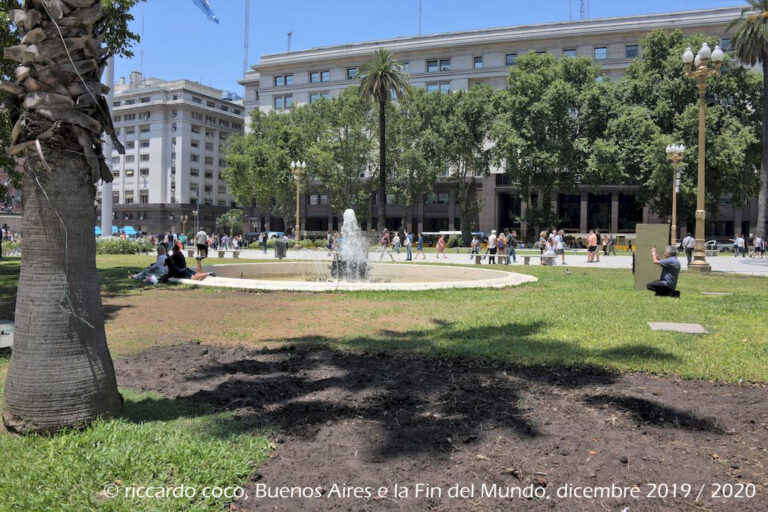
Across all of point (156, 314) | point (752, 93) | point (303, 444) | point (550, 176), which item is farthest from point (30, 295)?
point (752, 93)

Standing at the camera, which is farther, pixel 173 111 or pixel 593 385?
pixel 173 111

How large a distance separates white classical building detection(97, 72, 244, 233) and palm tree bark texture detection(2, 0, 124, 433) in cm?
8671

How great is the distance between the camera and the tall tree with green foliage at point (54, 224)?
374 cm

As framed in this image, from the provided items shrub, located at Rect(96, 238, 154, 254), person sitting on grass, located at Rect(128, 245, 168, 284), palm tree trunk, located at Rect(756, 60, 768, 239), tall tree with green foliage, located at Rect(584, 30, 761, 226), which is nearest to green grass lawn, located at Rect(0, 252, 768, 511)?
person sitting on grass, located at Rect(128, 245, 168, 284)

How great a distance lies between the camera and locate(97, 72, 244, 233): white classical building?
87250 millimetres

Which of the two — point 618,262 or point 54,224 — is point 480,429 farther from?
point 618,262

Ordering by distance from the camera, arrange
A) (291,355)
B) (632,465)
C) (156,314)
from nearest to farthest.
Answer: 1. (632,465)
2. (291,355)
3. (156,314)

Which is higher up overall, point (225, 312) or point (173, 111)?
point (173, 111)

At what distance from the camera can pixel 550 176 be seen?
47.1 meters

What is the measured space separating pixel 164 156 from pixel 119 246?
204ft

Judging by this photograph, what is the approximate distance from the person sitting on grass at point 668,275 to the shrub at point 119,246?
2781 cm

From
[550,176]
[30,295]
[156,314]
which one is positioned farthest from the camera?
[550,176]

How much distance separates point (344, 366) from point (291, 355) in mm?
849

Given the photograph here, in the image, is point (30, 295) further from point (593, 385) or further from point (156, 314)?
point (156, 314)
